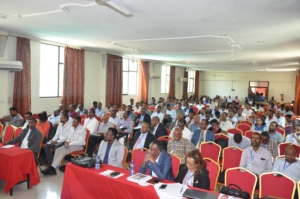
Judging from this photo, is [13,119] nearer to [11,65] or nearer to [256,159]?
[11,65]

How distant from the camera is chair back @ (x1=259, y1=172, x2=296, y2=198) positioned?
3186 millimetres

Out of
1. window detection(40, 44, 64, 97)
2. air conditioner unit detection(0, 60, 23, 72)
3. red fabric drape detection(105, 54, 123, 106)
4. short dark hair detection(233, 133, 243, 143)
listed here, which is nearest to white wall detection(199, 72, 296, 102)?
red fabric drape detection(105, 54, 123, 106)

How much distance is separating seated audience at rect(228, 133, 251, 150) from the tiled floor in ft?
11.5

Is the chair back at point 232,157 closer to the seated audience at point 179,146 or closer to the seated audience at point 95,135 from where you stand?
the seated audience at point 179,146

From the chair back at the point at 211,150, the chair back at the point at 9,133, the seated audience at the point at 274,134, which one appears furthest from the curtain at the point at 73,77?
the seated audience at the point at 274,134

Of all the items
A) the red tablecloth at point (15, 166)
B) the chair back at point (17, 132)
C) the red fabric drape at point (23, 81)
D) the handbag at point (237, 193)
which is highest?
the red fabric drape at point (23, 81)

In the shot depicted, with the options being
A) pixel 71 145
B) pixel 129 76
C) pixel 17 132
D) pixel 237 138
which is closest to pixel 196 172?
pixel 237 138

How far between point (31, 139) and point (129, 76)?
9.84 m

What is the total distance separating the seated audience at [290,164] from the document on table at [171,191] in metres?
1.74

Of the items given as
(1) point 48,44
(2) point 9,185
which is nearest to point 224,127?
(2) point 9,185

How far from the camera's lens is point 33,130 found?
5285 millimetres

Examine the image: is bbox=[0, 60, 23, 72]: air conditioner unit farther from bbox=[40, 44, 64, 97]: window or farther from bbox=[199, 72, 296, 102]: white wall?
bbox=[199, 72, 296, 102]: white wall

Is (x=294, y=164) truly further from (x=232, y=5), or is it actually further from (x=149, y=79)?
(x=149, y=79)

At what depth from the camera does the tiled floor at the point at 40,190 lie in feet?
14.1
